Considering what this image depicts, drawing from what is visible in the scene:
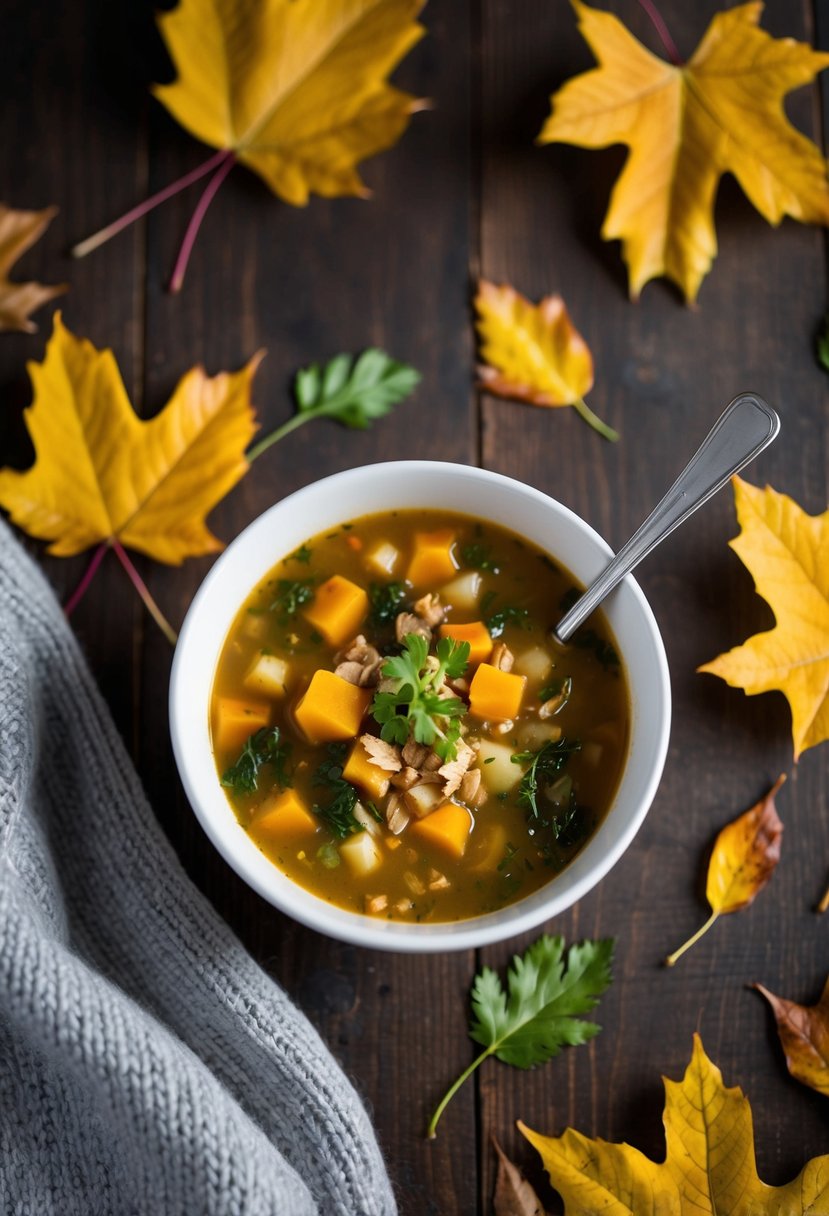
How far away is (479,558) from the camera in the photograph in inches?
85.3

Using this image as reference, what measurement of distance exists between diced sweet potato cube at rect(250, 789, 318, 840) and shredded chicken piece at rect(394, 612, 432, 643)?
0.34 m

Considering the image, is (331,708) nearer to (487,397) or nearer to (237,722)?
(237,722)

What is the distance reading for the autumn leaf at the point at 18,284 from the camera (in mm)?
2516

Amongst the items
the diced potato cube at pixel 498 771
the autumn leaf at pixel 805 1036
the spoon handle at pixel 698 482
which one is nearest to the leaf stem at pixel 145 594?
the diced potato cube at pixel 498 771

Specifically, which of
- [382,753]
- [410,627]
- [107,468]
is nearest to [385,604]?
[410,627]

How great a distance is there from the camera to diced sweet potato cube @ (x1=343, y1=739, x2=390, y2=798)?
2.01 metres

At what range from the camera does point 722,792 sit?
95.2 inches

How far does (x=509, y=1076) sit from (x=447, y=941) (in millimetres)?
609

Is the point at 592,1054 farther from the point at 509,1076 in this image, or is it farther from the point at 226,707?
the point at 226,707

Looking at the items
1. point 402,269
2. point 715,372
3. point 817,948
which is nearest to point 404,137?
point 402,269

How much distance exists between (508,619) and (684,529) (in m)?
0.59

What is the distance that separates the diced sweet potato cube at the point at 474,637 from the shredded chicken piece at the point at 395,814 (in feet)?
0.92

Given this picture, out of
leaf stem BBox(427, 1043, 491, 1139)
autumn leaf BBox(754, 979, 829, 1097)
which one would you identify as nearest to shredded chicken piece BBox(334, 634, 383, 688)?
leaf stem BBox(427, 1043, 491, 1139)

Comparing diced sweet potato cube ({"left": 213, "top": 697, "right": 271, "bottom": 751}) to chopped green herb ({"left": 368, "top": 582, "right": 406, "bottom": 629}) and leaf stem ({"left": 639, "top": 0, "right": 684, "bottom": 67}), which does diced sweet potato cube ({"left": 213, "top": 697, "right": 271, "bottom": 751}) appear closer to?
chopped green herb ({"left": 368, "top": 582, "right": 406, "bottom": 629})
